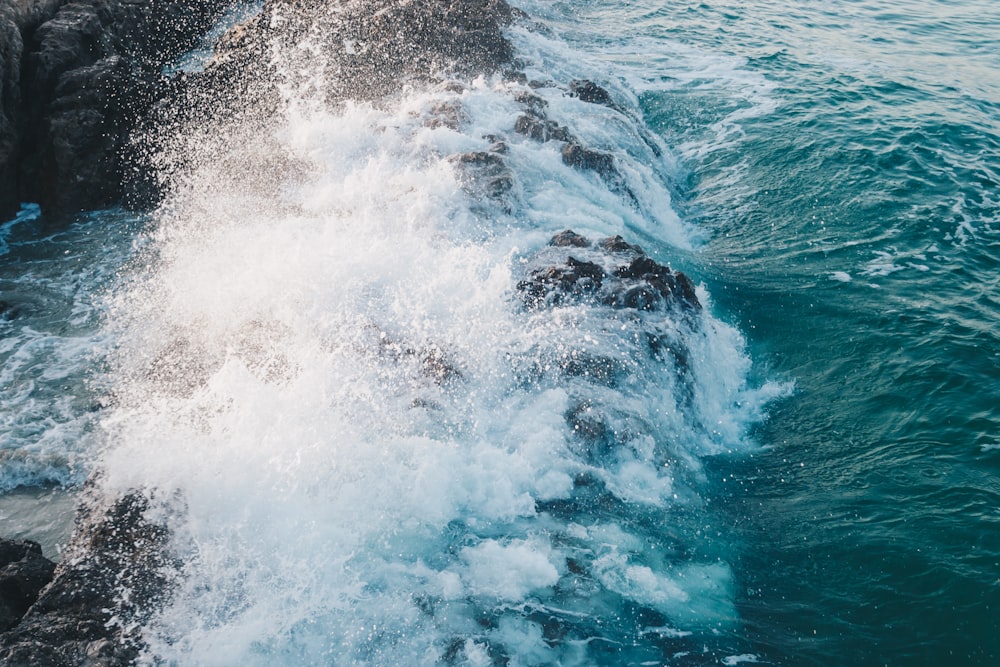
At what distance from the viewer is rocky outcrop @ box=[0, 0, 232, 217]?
11.9m

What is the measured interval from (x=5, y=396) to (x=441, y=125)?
8203 millimetres

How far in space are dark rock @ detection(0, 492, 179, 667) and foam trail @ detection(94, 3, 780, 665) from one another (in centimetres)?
19

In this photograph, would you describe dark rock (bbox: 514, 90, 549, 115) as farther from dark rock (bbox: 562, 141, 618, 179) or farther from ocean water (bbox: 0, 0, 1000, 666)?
dark rock (bbox: 562, 141, 618, 179)

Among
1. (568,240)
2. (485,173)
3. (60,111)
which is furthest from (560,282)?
(60,111)

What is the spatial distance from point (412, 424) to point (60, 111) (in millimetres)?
10037

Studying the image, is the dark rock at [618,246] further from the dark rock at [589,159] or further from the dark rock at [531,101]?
the dark rock at [531,101]

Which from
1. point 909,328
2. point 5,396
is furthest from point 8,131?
point 909,328

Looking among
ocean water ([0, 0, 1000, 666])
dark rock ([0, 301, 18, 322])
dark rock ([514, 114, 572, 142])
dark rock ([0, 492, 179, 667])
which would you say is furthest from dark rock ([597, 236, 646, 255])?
dark rock ([0, 301, 18, 322])

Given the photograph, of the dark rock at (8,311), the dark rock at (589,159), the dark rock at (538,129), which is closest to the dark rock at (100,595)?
the dark rock at (8,311)

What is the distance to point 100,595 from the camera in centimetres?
523

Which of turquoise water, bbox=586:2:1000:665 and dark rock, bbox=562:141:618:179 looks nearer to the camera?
turquoise water, bbox=586:2:1000:665

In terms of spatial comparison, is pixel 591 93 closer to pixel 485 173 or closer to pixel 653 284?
pixel 485 173

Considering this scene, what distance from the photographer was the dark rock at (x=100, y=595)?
4.76m

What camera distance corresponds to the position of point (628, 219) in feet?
39.5
